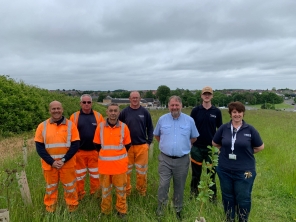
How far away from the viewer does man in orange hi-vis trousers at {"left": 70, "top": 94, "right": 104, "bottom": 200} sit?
15.8ft

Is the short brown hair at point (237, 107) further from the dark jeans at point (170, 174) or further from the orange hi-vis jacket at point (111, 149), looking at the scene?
the orange hi-vis jacket at point (111, 149)

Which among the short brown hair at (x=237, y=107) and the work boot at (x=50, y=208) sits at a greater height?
the short brown hair at (x=237, y=107)

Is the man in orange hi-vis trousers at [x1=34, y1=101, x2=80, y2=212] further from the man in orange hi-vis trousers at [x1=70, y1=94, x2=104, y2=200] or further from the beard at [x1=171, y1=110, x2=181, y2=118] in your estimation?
the beard at [x1=171, y1=110, x2=181, y2=118]

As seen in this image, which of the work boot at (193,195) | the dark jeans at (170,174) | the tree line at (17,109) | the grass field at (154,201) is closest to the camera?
the grass field at (154,201)

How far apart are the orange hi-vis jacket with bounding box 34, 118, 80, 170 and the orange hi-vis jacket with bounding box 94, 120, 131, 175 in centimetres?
48

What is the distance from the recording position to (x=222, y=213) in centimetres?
420

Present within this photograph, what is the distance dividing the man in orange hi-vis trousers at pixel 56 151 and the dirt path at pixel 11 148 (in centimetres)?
325

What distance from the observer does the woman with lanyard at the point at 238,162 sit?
3.67 metres

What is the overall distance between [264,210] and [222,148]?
1.97 meters

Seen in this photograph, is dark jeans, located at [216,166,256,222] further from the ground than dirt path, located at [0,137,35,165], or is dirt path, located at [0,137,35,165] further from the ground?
dark jeans, located at [216,166,256,222]

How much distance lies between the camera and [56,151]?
409 centimetres

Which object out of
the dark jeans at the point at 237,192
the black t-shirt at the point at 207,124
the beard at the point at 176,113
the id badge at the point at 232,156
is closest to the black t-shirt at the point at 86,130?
the beard at the point at 176,113

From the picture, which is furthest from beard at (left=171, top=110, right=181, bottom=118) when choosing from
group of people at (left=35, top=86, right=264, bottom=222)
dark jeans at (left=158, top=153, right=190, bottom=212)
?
dark jeans at (left=158, top=153, right=190, bottom=212)

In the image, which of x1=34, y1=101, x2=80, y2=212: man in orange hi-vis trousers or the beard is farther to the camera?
the beard
